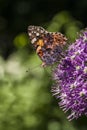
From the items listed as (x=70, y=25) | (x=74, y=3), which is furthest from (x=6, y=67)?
(x=74, y=3)

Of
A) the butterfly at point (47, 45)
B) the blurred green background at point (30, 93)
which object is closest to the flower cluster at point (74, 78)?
the butterfly at point (47, 45)

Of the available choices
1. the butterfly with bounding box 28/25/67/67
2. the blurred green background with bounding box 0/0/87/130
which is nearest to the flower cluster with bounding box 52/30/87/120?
the butterfly with bounding box 28/25/67/67

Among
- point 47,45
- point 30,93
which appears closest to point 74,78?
point 47,45

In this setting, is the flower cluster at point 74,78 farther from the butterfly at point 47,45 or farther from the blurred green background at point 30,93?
the blurred green background at point 30,93

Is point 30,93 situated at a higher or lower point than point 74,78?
lower

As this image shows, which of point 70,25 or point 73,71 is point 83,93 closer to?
point 73,71

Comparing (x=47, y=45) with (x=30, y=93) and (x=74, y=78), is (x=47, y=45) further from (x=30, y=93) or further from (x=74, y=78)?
(x=30, y=93)
